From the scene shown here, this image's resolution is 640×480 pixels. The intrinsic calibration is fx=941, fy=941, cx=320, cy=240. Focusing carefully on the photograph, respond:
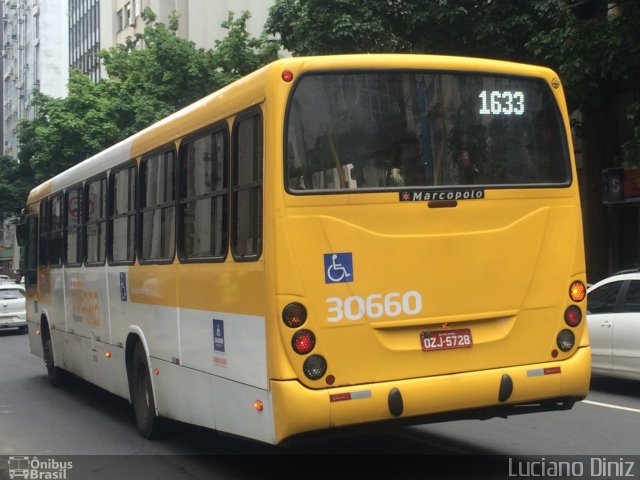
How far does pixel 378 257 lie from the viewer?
6.50 meters

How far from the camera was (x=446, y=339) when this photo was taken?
6.63m

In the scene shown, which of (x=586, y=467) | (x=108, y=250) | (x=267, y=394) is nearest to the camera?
(x=267, y=394)

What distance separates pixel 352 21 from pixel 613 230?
28.3 feet

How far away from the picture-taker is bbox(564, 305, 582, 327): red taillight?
23.1 ft

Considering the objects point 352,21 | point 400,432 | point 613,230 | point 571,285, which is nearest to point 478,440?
point 400,432

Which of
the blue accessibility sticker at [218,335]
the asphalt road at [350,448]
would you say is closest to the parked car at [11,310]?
the asphalt road at [350,448]

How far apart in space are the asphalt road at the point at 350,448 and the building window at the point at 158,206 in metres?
1.87

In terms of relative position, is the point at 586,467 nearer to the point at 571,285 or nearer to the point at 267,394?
the point at 571,285

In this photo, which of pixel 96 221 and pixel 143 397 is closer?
pixel 143 397

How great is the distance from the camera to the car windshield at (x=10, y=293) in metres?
26.9

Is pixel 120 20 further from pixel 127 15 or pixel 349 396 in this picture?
pixel 349 396

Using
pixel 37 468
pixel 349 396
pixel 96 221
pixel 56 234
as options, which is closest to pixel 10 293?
pixel 56 234

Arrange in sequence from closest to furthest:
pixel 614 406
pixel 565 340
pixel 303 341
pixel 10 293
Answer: pixel 303 341 < pixel 565 340 < pixel 614 406 < pixel 10 293

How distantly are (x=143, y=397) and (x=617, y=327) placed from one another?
5830mm
